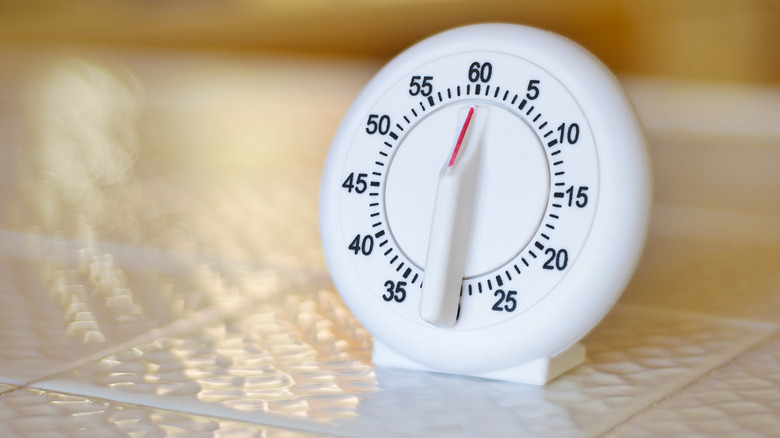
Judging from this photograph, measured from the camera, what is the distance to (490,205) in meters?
0.54

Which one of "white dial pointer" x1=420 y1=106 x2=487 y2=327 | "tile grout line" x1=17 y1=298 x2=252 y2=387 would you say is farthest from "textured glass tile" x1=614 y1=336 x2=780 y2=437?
"tile grout line" x1=17 y1=298 x2=252 y2=387

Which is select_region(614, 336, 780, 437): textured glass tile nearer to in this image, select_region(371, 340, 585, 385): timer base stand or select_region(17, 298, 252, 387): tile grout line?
select_region(371, 340, 585, 385): timer base stand

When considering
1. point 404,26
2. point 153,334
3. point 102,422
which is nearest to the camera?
point 102,422

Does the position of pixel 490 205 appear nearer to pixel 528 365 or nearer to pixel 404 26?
pixel 528 365

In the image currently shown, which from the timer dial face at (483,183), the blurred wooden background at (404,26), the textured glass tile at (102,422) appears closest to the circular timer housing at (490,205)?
the timer dial face at (483,183)

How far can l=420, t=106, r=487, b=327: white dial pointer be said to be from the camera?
0.52m

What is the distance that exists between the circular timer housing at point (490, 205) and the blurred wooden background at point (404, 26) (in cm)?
140

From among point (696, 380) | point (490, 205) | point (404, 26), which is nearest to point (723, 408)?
point (696, 380)

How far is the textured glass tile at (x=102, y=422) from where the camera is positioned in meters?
0.45

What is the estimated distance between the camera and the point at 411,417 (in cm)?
48

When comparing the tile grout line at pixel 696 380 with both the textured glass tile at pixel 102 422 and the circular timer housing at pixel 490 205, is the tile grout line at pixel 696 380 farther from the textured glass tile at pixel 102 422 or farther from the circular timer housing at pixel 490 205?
the textured glass tile at pixel 102 422

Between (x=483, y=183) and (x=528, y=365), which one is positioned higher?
(x=483, y=183)

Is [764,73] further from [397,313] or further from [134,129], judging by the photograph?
[397,313]

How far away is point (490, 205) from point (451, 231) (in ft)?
0.11
